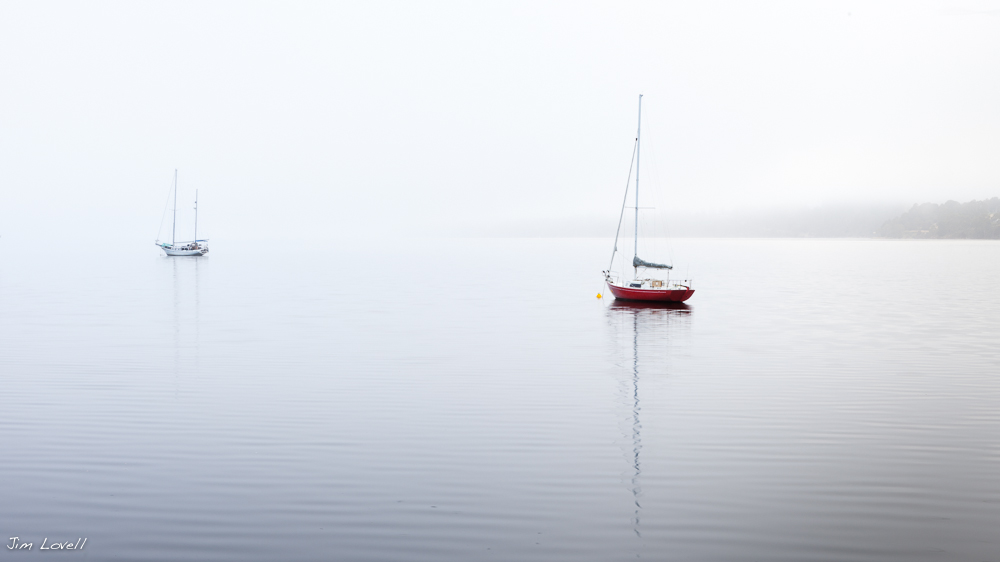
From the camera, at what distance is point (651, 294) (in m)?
70.7

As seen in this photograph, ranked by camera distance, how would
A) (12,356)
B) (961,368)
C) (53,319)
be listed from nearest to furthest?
(961,368), (12,356), (53,319)

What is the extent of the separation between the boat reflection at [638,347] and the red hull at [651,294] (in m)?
0.65

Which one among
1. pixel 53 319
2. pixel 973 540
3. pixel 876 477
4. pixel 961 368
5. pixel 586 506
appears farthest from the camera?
pixel 53 319

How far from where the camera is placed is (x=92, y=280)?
4400 inches

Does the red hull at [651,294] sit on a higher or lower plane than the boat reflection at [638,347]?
higher

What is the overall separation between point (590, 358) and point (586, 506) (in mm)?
23466

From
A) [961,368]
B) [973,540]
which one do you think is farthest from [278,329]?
[973,540]

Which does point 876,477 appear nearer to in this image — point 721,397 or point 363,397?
point 721,397

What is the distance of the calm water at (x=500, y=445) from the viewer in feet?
46.1

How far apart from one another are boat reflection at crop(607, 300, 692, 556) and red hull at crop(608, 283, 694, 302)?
65 cm
